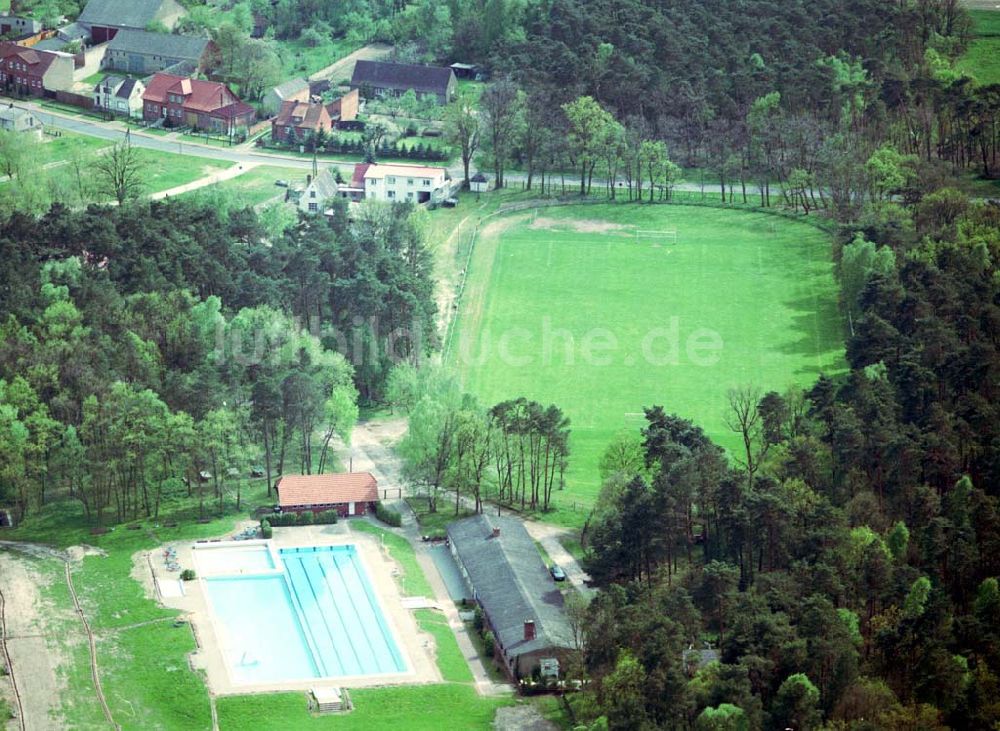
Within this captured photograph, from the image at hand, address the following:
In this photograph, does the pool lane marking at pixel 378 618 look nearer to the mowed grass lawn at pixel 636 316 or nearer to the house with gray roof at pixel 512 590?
the house with gray roof at pixel 512 590

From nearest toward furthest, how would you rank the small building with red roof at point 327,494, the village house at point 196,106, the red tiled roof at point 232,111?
1. the small building with red roof at point 327,494
2. the red tiled roof at point 232,111
3. the village house at point 196,106

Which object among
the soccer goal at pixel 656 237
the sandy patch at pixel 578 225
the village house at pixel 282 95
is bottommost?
the soccer goal at pixel 656 237

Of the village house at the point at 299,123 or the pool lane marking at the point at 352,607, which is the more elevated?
the village house at the point at 299,123

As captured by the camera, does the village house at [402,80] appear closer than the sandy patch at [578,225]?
No

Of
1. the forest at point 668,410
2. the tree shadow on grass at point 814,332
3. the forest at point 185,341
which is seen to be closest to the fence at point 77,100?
the forest at point 668,410

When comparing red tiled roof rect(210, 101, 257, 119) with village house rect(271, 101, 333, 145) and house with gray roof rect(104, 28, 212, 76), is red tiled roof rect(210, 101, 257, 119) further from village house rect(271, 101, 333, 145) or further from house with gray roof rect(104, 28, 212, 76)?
house with gray roof rect(104, 28, 212, 76)

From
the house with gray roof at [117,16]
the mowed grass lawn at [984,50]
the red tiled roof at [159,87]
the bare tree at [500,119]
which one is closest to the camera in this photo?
the bare tree at [500,119]

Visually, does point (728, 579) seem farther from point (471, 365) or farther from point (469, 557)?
point (471, 365)
